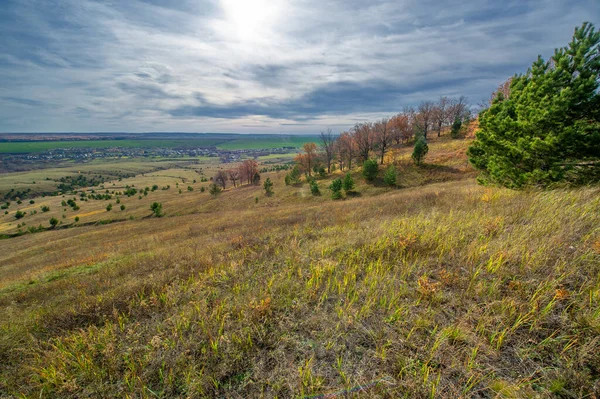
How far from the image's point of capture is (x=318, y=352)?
3.05 meters

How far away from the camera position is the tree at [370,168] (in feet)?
139

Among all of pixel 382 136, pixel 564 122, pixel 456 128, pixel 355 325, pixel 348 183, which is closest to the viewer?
pixel 355 325

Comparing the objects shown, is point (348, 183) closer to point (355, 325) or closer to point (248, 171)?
point (355, 325)

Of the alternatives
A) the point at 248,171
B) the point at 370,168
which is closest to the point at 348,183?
the point at 370,168

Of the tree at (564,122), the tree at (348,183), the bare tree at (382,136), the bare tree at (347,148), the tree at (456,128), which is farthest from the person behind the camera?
the tree at (456,128)

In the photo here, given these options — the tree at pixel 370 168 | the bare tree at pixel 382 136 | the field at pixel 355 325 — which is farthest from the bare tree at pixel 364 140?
the field at pixel 355 325

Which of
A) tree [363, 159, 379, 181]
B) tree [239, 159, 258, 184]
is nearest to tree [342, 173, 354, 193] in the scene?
tree [363, 159, 379, 181]

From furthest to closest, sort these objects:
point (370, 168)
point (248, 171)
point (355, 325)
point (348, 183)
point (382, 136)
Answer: point (248, 171) → point (382, 136) → point (370, 168) → point (348, 183) → point (355, 325)

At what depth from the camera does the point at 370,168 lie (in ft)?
140

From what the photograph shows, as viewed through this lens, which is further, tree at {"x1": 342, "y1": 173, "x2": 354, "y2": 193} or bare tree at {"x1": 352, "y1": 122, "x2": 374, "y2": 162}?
bare tree at {"x1": 352, "y1": 122, "x2": 374, "y2": 162}

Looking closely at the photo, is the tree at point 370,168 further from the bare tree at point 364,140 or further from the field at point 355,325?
the field at point 355,325

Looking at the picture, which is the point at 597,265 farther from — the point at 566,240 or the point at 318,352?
the point at 318,352

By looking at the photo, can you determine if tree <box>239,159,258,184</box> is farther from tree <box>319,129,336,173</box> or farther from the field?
the field

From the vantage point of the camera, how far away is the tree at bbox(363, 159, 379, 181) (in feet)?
139
